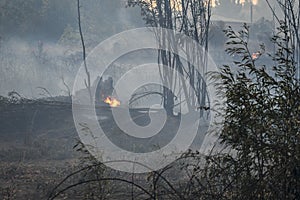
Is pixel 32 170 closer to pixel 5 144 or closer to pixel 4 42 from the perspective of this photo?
pixel 5 144

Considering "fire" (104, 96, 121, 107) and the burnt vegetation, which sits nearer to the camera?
the burnt vegetation

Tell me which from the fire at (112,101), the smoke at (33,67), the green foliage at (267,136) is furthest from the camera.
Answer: the smoke at (33,67)

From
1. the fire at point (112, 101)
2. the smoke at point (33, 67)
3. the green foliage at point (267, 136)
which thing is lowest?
the green foliage at point (267, 136)

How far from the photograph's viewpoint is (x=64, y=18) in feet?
149

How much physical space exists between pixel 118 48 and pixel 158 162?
125 feet

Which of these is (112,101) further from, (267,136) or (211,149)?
(267,136)

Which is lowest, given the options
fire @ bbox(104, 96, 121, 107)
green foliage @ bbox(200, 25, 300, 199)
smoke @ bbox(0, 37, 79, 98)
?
green foliage @ bbox(200, 25, 300, 199)

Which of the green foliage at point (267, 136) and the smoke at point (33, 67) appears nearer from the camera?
the green foliage at point (267, 136)

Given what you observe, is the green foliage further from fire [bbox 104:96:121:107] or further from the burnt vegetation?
fire [bbox 104:96:121:107]

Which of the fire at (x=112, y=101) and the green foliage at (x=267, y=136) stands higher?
the fire at (x=112, y=101)

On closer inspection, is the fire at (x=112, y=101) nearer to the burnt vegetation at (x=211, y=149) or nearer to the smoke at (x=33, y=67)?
the burnt vegetation at (x=211, y=149)

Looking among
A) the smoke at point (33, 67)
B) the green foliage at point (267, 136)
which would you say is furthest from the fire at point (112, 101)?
the green foliage at point (267, 136)

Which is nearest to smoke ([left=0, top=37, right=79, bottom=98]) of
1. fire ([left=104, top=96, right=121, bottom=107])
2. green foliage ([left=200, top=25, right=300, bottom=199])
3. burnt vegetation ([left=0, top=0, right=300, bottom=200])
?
burnt vegetation ([left=0, top=0, right=300, bottom=200])

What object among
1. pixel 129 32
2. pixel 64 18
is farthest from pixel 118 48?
pixel 64 18
